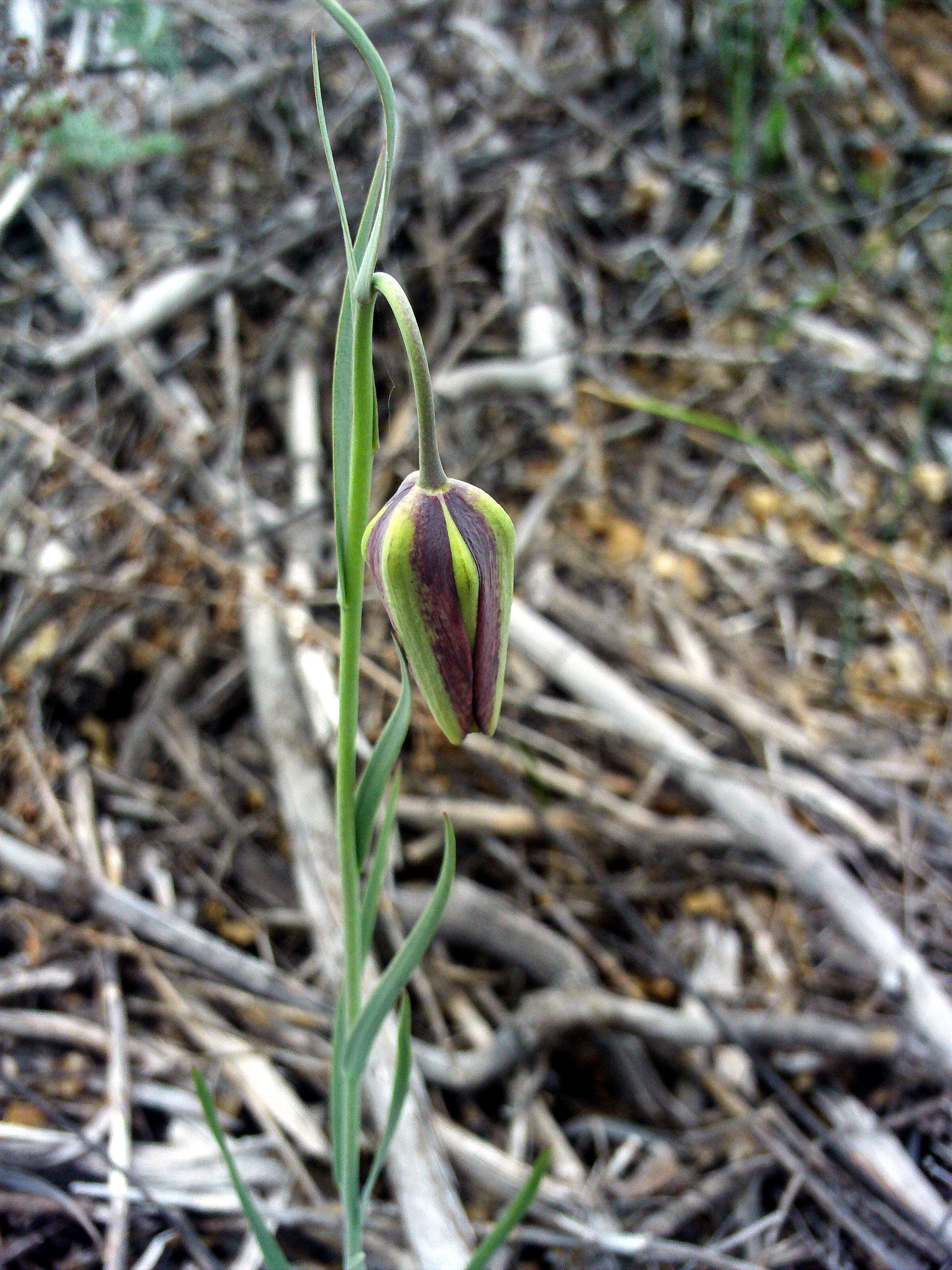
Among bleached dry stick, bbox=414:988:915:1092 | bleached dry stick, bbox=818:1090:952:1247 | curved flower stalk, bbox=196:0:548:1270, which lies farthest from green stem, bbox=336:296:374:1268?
bleached dry stick, bbox=818:1090:952:1247

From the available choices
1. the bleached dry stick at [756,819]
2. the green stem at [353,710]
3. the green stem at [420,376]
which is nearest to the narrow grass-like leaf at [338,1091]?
the green stem at [353,710]

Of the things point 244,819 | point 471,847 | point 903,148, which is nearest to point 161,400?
point 244,819

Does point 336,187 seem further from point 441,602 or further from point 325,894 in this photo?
point 325,894

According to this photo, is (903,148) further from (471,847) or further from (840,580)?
(471,847)

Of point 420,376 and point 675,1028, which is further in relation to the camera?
point 675,1028

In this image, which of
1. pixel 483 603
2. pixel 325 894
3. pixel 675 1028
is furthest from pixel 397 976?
pixel 675 1028
